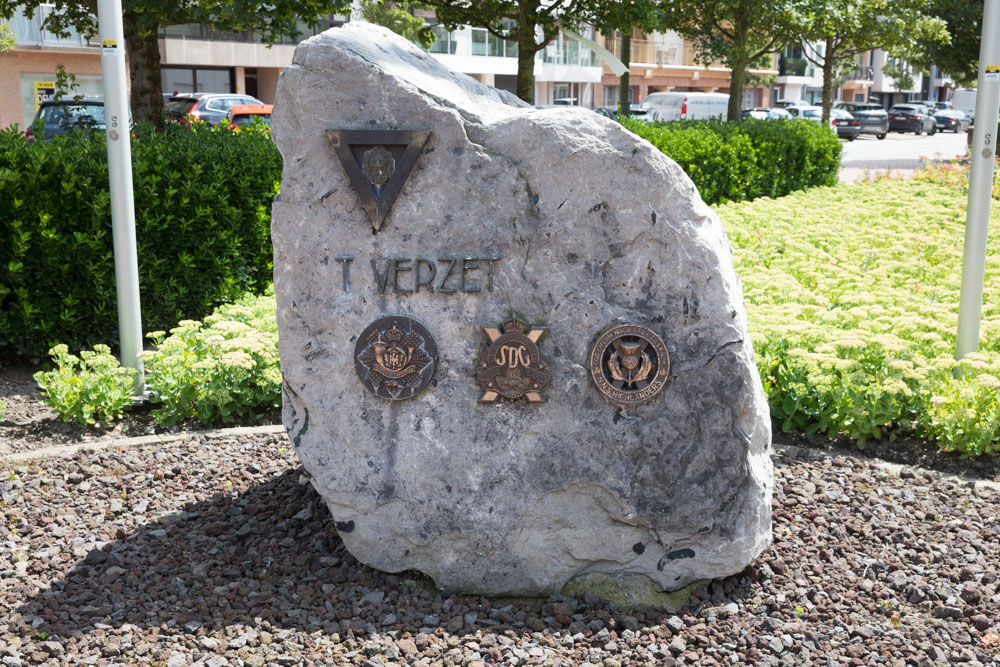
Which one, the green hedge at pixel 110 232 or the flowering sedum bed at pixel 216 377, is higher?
the green hedge at pixel 110 232

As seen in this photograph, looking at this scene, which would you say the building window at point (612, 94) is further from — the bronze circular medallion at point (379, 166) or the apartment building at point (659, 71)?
the bronze circular medallion at point (379, 166)

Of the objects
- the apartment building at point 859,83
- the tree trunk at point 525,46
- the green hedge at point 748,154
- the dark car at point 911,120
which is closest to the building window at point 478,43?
the dark car at point 911,120

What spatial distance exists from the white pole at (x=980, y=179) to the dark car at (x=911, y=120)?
136 ft

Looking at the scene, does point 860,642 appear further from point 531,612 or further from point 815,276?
point 815,276

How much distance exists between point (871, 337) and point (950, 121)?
47.3 m

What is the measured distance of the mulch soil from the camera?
3398 millimetres

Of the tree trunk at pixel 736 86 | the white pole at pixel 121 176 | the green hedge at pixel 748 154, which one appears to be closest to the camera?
the white pole at pixel 121 176

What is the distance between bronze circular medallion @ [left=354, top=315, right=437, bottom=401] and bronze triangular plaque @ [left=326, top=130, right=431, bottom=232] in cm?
38

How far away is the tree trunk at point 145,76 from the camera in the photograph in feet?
30.3

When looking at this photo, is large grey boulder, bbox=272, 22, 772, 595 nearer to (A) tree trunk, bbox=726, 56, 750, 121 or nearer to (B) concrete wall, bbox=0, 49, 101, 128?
(A) tree trunk, bbox=726, 56, 750, 121

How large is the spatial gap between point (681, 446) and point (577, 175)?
3.51 ft

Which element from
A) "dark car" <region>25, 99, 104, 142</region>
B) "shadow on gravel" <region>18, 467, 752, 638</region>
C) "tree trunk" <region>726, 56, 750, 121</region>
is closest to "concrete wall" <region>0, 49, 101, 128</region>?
"dark car" <region>25, 99, 104, 142</region>

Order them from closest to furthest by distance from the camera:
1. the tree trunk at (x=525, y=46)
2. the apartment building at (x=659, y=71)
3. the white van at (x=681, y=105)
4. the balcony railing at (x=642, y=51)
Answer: the tree trunk at (x=525, y=46) → the white van at (x=681, y=105) → the balcony railing at (x=642, y=51) → the apartment building at (x=659, y=71)

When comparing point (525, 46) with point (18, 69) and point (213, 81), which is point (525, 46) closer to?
point (18, 69)
